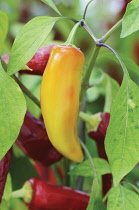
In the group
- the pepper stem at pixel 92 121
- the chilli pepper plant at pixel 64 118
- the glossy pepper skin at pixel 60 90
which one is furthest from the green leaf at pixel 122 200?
the pepper stem at pixel 92 121

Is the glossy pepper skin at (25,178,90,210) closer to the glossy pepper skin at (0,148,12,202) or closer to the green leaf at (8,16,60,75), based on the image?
the glossy pepper skin at (0,148,12,202)

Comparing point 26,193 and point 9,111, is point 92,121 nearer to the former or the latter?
point 26,193

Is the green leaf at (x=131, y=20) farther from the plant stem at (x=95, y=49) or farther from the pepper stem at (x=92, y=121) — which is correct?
the pepper stem at (x=92, y=121)

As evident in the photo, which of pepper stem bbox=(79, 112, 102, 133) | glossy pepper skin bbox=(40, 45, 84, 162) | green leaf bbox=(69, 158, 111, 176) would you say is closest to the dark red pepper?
pepper stem bbox=(79, 112, 102, 133)

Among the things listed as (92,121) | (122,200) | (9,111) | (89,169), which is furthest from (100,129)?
(9,111)

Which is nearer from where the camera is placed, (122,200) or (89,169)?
(122,200)
